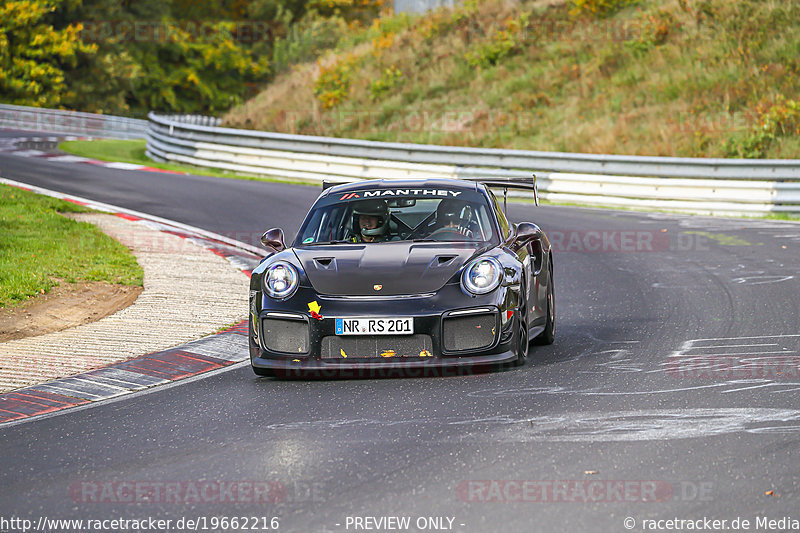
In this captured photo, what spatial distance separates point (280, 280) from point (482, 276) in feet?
4.56

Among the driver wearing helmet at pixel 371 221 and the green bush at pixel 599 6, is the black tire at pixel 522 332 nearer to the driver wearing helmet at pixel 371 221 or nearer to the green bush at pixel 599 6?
the driver wearing helmet at pixel 371 221

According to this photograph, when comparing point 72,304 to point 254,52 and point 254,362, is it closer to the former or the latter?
point 254,362

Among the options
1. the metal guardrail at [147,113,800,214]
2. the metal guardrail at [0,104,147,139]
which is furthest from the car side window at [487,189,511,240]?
the metal guardrail at [0,104,147,139]

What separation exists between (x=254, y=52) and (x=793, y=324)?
168 ft

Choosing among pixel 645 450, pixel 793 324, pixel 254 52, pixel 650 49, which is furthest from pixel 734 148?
pixel 254 52

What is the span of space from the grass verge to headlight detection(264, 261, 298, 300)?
3716 millimetres

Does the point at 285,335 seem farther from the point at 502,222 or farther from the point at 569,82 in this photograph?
the point at 569,82

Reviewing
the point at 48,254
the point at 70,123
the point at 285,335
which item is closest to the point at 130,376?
the point at 285,335

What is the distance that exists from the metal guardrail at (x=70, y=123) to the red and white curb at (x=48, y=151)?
4672 mm

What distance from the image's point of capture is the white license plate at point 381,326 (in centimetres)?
720

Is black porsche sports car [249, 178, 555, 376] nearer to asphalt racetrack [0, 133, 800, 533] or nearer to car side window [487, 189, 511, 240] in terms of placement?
car side window [487, 189, 511, 240]

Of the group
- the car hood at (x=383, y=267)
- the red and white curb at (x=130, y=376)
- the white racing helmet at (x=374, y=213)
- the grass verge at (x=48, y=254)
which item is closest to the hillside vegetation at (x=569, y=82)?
the grass verge at (x=48, y=254)

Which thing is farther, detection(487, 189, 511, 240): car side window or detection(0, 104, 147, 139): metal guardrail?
detection(0, 104, 147, 139): metal guardrail

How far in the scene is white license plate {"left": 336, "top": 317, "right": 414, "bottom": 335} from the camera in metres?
7.20
